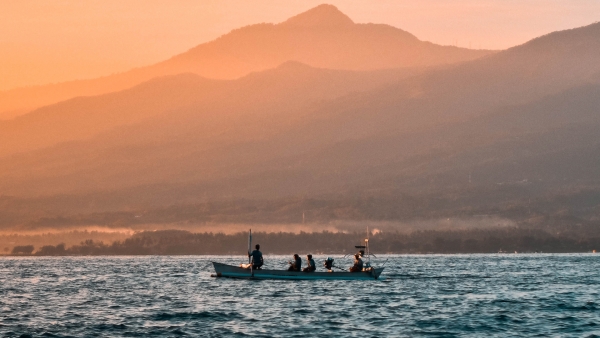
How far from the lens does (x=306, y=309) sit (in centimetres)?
8069

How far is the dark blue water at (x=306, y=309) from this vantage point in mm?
67375

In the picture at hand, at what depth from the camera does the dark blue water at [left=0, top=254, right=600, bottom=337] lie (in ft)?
221

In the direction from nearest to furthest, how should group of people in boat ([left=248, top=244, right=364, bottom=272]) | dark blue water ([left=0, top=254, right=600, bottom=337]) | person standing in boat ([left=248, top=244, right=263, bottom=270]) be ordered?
dark blue water ([left=0, top=254, right=600, bottom=337]), group of people in boat ([left=248, top=244, right=364, bottom=272]), person standing in boat ([left=248, top=244, right=263, bottom=270])

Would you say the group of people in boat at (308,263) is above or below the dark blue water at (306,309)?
above

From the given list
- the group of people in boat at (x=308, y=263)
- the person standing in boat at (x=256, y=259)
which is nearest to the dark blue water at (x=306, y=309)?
the group of people in boat at (x=308, y=263)

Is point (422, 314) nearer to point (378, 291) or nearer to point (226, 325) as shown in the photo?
point (226, 325)

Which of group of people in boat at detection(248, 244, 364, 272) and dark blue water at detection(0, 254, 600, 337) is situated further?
group of people in boat at detection(248, 244, 364, 272)

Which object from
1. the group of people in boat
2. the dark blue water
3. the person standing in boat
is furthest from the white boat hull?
the dark blue water

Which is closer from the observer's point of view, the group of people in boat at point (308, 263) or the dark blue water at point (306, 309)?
the dark blue water at point (306, 309)

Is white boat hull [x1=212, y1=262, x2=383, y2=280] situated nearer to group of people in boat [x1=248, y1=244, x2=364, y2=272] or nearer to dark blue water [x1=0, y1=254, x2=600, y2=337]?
group of people in boat [x1=248, y1=244, x2=364, y2=272]

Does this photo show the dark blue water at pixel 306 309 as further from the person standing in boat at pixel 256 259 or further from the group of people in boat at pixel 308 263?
the person standing in boat at pixel 256 259

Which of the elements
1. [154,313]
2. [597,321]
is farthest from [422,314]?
[154,313]

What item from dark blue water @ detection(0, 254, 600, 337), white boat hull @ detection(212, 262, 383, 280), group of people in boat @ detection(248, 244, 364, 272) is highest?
group of people in boat @ detection(248, 244, 364, 272)

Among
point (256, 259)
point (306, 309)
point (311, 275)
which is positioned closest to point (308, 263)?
A: point (311, 275)
